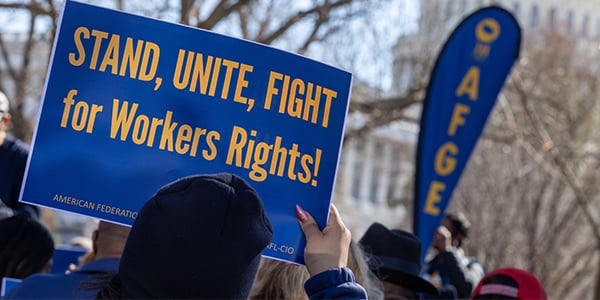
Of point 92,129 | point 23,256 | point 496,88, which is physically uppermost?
point 496,88

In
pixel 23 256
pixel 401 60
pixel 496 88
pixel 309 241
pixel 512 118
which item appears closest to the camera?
pixel 309 241

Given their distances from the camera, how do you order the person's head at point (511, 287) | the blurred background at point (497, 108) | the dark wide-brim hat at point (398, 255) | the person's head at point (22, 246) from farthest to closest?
the blurred background at point (497, 108), the person's head at point (511, 287), the dark wide-brim hat at point (398, 255), the person's head at point (22, 246)

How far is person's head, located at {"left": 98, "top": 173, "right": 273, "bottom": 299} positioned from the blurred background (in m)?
6.02

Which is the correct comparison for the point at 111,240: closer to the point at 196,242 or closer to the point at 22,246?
the point at 22,246

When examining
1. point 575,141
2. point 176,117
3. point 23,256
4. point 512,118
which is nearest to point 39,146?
point 176,117

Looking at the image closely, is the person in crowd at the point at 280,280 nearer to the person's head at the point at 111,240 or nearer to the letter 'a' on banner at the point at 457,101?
the person's head at the point at 111,240

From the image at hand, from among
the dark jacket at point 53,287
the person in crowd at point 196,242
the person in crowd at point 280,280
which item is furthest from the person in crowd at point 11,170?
the person in crowd at point 196,242

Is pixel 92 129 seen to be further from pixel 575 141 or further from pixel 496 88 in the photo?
pixel 575 141

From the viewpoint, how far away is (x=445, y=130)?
8.30 m

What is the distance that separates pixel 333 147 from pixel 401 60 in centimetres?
1328

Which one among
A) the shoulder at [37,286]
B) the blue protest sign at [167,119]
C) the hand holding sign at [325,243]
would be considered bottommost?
the shoulder at [37,286]

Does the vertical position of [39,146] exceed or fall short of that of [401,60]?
it falls short

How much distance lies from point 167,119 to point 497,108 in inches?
505

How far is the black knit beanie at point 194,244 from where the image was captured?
6.77 feet
